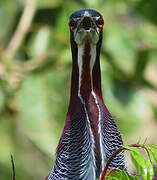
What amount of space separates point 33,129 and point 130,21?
106 inches

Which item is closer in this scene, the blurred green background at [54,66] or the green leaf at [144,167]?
the green leaf at [144,167]

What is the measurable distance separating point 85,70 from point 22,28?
199 cm

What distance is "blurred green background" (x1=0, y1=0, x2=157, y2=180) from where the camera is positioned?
343 cm

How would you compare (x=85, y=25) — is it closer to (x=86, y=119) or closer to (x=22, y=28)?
(x=86, y=119)

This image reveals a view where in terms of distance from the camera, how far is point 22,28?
379 centimetres

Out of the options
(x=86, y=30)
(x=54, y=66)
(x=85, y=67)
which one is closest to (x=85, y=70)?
(x=85, y=67)

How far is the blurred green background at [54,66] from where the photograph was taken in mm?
3432

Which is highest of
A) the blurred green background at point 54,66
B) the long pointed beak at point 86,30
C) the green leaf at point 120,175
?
the long pointed beak at point 86,30

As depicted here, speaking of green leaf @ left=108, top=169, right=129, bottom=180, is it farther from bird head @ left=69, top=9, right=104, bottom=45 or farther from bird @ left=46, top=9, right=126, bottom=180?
bird head @ left=69, top=9, right=104, bottom=45

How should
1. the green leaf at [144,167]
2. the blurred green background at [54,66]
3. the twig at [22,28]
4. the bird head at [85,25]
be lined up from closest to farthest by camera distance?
the green leaf at [144,167] → the bird head at [85,25] → the blurred green background at [54,66] → the twig at [22,28]

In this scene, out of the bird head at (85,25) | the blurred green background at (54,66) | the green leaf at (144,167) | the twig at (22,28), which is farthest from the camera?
the twig at (22,28)

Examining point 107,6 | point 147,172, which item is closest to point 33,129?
point 107,6

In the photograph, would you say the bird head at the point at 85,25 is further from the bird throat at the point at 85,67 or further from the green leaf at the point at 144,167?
the green leaf at the point at 144,167

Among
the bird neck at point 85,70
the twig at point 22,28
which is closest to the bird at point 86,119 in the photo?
the bird neck at point 85,70
